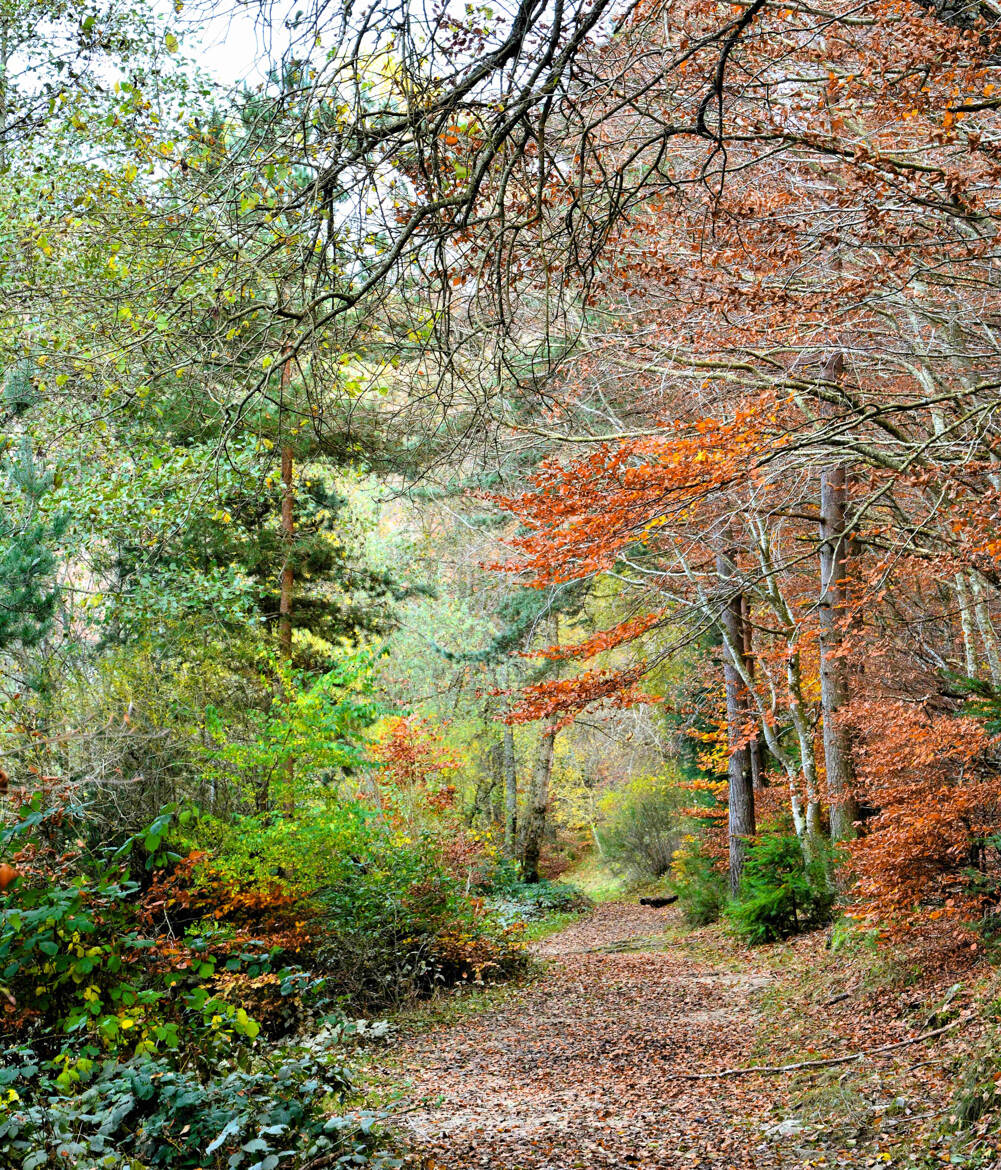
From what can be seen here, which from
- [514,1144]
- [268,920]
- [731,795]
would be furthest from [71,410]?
[731,795]

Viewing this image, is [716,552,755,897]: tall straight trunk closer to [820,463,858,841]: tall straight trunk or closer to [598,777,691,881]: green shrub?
[820,463,858,841]: tall straight trunk

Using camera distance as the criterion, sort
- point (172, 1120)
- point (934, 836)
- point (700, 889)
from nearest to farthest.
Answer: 1. point (172, 1120)
2. point (934, 836)
3. point (700, 889)

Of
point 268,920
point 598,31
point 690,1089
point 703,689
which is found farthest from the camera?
point 703,689

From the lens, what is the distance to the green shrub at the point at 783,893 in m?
11.1

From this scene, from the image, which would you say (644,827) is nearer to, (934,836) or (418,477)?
(934,836)

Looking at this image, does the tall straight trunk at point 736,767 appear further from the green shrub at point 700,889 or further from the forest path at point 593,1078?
the forest path at point 593,1078

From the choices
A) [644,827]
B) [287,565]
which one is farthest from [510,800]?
[287,565]

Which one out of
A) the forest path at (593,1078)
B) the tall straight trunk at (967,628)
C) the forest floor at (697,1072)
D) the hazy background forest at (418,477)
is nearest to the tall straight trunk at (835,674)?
the hazy background forest at (418,477)

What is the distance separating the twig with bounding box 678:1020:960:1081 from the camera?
586 cm

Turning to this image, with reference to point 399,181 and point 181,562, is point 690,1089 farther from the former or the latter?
point 181,562

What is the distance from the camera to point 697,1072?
6859mm

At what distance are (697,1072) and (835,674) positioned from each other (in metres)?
5.05

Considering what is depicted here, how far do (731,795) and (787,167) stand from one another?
936cm

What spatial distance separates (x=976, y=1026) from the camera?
5590 mm
